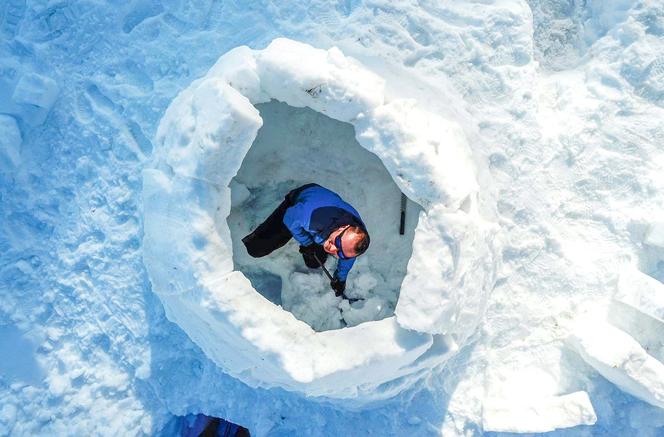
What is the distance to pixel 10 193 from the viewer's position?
10.6ft

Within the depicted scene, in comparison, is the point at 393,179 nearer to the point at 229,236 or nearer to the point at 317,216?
the point at 317,216

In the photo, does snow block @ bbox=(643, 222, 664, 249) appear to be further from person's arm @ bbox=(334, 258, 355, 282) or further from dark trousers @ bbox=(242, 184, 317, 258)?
dark trousers @ bbox=(242, 184, 317, 258)

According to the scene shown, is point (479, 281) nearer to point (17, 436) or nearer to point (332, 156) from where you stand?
point (332, 156)

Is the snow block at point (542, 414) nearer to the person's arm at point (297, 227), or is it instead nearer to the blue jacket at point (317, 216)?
the blue jacket at point (317, 216)

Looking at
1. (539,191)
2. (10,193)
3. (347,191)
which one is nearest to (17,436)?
(10,193)

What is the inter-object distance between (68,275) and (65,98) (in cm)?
105

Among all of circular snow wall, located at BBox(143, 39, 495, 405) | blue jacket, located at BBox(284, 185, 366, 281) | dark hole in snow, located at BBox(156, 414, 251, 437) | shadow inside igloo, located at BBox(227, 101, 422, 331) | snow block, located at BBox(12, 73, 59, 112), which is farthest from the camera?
dark hole in snow, located at BBox(156, 414, 251, 437)

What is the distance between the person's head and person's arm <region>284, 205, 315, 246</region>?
25 centimetres

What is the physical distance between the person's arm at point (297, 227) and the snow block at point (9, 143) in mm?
1620

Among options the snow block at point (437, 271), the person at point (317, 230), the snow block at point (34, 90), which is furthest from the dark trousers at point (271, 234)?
the snow block at point (34, 90)

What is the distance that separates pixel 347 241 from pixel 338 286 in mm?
692

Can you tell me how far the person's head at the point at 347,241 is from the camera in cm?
263

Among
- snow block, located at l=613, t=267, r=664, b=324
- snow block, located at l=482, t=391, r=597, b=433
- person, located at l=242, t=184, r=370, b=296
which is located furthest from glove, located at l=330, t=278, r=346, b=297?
snow block, located at l=613, t=267, r=664, b=324

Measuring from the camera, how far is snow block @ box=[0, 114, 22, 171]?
10.3ft
